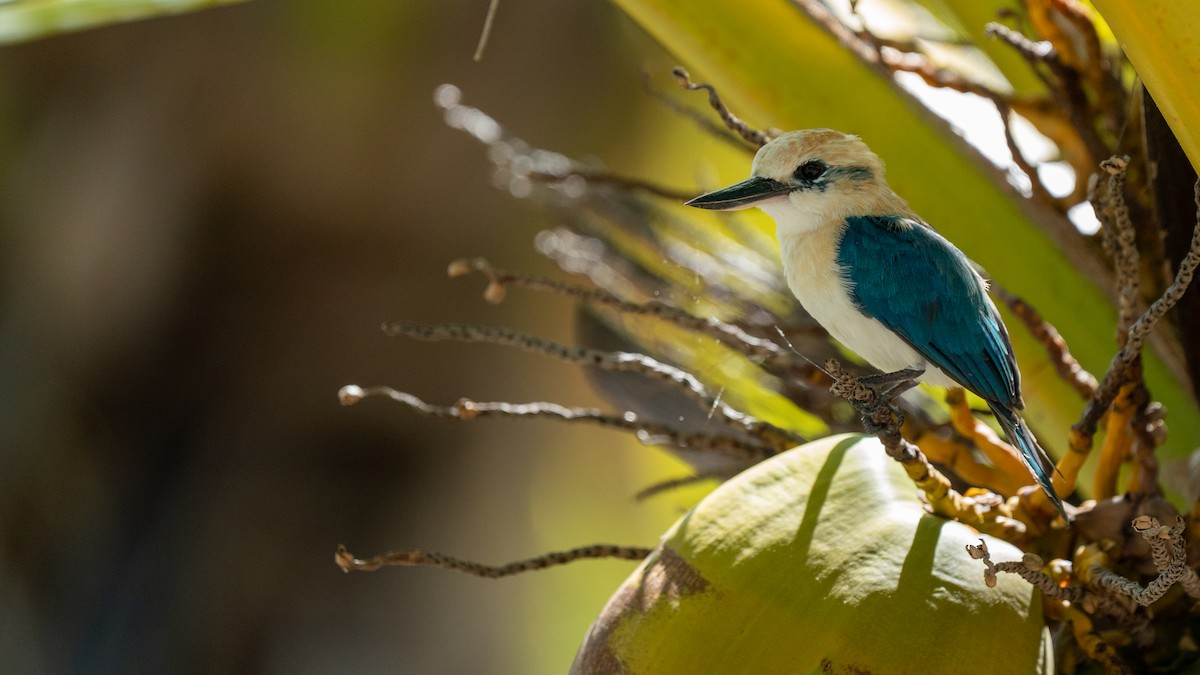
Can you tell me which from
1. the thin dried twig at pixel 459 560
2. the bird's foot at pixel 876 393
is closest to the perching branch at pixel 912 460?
the bird's foot at pixel 876 393

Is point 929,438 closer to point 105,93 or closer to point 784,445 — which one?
point 784,445

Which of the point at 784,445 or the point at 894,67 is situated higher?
the point at 894,67

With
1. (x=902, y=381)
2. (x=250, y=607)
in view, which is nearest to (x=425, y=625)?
(x=250, y=607)

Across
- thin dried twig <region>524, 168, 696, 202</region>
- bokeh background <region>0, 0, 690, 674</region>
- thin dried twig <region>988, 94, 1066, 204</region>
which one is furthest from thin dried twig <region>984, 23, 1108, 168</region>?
bokeh background <region>0, 0, 690, 674</region>

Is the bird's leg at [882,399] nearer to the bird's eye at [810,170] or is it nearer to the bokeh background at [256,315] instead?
the bird's eye at [810,170]

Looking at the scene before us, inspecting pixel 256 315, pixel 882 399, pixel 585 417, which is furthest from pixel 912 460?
pixel 256 315

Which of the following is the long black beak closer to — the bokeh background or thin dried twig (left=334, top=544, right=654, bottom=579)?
thin dried twig (left=334, top=544, right=654, bottom=579)
